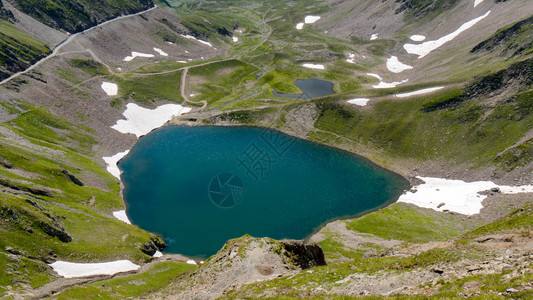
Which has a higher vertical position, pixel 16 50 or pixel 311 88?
pixel 16 50

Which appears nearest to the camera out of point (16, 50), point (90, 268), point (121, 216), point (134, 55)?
point (90, 268)

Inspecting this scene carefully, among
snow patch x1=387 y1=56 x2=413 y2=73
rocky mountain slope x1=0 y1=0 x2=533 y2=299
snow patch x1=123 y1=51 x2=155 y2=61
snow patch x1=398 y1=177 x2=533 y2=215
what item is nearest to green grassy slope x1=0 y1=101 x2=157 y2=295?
rocky mountain slope x1=0 y1=0 x2=533 y2=299

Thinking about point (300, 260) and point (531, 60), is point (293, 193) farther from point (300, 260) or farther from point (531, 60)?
point (531, 60)

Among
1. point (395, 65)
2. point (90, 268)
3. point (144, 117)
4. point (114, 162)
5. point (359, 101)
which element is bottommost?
point (90, 268)

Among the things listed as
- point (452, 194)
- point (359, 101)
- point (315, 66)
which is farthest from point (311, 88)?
point (452, 194)

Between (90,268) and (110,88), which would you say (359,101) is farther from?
(110,88)

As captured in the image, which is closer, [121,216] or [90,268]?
[90,268]

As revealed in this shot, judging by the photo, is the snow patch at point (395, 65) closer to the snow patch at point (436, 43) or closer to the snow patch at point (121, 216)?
the snow patch at point (436, 43)
